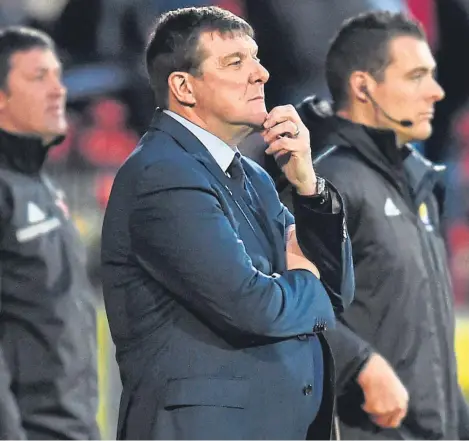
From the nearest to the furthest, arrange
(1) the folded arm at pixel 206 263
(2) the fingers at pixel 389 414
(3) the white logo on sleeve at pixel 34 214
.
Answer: (1) the folded arm at pixel 206 263, (2) the fingers at pixel 389 414, (3) the white logo on sleeve at pixel 34 214

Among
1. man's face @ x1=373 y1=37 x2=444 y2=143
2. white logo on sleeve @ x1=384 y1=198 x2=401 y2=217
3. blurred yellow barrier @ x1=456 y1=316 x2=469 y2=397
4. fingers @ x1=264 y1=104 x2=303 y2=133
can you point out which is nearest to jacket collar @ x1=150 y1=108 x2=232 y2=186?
fingers @ x1=264 y1=104 x2=303 y2=133

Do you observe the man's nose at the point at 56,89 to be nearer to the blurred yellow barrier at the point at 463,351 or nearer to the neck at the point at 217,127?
the neck at the point at 217,127

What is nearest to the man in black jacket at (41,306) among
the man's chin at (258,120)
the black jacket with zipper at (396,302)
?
the black jacket with zipper at (396,302)

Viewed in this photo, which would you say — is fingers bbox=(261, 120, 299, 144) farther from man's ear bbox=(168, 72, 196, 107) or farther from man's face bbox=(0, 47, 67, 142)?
man's face bbox=(0, 47, 67, 142)

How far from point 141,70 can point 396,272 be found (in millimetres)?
5315

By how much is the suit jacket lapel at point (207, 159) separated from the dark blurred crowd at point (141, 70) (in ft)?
16.9

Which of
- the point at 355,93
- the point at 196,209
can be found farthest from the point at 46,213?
the point at 196,209

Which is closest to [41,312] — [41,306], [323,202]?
[41,306]

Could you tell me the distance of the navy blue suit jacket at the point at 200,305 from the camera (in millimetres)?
1861

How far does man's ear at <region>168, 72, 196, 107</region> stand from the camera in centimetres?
204

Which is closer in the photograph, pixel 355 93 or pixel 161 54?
pixel 161 54

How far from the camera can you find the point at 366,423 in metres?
2.80

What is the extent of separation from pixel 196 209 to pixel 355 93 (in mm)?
1293

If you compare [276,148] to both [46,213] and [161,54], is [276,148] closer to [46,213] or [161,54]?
[161,54]
